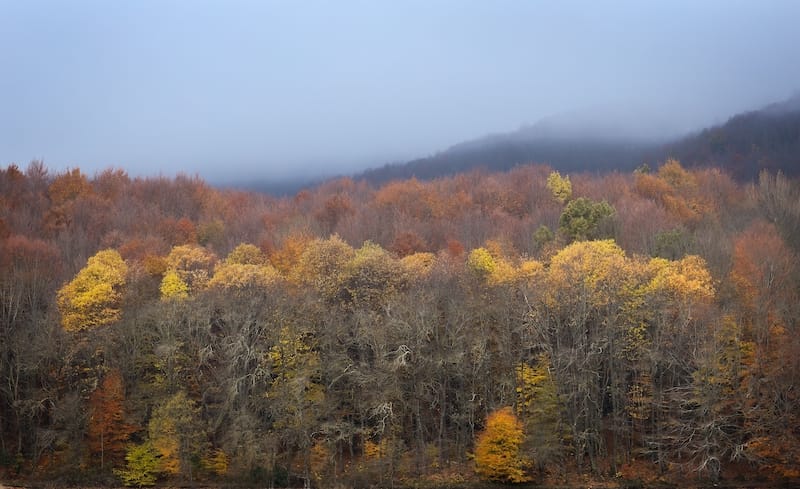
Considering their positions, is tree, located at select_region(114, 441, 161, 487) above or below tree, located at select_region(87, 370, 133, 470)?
below

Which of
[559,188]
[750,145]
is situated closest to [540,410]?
[559,188]

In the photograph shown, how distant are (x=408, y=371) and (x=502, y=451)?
A: 323 inches

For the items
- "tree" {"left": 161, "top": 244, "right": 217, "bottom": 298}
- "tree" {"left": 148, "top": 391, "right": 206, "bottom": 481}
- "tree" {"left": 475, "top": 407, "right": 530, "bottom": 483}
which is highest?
"tree" {"left": 161, "top": 244, "right": 217, "bottom": 298}

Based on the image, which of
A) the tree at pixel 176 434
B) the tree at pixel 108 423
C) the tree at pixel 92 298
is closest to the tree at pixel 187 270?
the tree at pixel 92 298

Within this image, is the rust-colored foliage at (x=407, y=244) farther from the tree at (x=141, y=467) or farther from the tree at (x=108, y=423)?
the tree at (x=141, y=467)

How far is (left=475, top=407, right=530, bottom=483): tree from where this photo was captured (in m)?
44.7


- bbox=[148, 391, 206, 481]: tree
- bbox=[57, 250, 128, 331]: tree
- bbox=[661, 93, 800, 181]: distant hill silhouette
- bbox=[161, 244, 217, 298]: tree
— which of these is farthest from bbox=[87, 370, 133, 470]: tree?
bbox=[661, 93, 800, 181]: distant hill silhouette

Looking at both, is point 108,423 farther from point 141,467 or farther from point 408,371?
point 408,371

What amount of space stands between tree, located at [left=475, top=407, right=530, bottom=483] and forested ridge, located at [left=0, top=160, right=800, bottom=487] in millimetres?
137

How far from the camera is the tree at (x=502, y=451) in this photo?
44.7 metres

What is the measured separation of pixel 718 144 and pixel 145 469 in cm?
13109

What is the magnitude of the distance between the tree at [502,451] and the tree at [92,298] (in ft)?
94.0

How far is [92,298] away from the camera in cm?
5244

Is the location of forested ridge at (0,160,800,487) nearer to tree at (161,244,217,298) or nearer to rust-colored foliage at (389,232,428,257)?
tree at (161,244,217,298)
